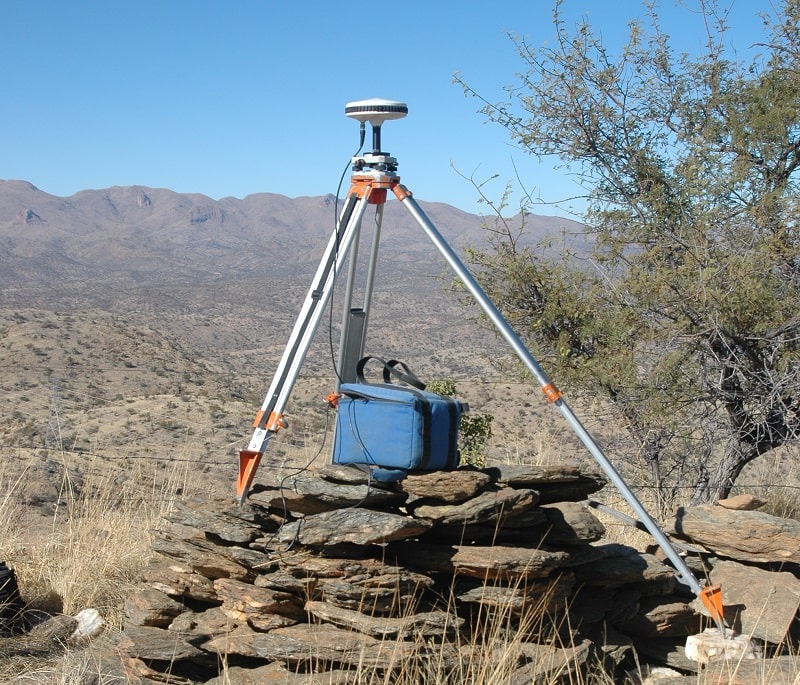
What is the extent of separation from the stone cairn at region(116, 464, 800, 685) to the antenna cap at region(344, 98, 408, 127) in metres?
1.59

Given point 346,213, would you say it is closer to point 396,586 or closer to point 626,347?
point 396,586

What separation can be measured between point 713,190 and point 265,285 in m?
62.7

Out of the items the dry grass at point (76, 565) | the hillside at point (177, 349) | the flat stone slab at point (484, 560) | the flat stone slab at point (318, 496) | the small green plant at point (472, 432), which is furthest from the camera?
the hillside at point (177, 349)

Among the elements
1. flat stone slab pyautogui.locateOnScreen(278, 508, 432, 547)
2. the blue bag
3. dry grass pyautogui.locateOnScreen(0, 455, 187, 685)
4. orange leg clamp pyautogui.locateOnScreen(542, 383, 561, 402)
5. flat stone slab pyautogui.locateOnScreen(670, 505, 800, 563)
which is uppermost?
orange leg clamp pyautogui.locateOnScreen(542, 383, 561, 402)

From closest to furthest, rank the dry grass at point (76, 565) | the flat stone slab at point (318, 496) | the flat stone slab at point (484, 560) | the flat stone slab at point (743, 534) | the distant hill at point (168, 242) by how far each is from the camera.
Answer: the flat stone slab at point (484, 560) < the flat stone slab at point (318, 496) < the dry grass at point (76, 565) < the flat stone slab at point (743, 534) < the distant hill at point (168, 242)

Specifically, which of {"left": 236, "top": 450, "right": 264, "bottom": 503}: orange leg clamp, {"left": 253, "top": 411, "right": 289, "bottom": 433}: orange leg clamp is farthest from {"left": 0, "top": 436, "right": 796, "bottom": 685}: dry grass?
{"left": 253, "top": 411, "right": 289, "bottom": 433}: orange leg clamp

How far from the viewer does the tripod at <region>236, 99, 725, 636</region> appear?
12.3 feet

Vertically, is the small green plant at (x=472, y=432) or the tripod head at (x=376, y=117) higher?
the tripod head at (x=376, y=117)

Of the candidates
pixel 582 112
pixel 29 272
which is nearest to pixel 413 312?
pixel 582 112

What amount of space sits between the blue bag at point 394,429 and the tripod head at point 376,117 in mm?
1034

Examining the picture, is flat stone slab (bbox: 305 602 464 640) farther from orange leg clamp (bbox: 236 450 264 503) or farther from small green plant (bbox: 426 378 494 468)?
small green plant (bbox: 426 378 494 468)

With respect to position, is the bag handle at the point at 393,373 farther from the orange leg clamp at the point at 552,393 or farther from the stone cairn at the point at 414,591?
the orange leg clamp at the point at 552,393

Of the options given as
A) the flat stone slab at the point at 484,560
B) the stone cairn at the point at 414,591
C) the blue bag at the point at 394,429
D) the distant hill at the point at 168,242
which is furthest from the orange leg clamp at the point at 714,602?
the distant hill at the point at 168,242

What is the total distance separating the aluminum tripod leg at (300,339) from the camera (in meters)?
3.73
